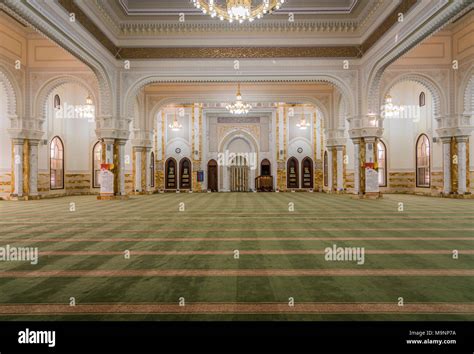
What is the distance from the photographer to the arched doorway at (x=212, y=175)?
63.9ft

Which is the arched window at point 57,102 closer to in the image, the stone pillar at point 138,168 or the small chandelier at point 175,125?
the stone pillar at point 138,168

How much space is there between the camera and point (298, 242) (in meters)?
3.92

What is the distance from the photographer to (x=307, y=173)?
62.3 feet

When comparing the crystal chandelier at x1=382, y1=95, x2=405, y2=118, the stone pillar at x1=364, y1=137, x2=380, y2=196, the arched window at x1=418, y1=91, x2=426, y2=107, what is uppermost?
the arched window at x1=418, y1=91, x2=426, y2=107

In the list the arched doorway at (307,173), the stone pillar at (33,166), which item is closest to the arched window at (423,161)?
the arched doorway at (307,173)

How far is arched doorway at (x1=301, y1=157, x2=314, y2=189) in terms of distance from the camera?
62.1 ft

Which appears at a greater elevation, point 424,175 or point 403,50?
point 403,50

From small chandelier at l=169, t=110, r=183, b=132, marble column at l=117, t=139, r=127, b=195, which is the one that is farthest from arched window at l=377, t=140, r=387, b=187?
marble column at l=117, t=139, r=127, b=195

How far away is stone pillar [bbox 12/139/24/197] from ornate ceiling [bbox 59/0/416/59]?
13.7 ft

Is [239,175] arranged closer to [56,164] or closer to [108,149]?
[56,164]

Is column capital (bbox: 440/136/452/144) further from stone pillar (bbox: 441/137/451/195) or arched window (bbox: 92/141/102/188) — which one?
arched window (bbox: 92/141/102/188)
